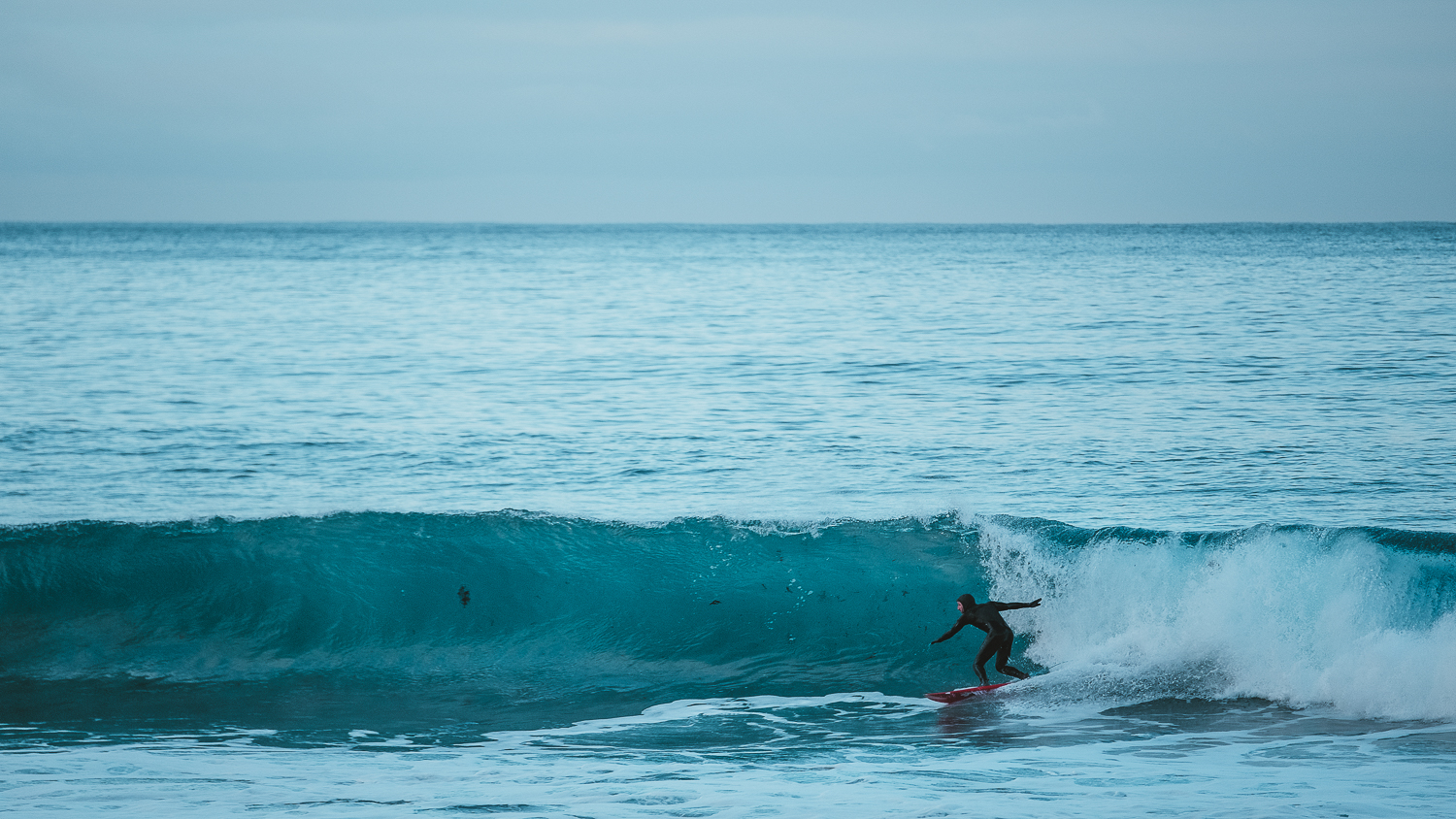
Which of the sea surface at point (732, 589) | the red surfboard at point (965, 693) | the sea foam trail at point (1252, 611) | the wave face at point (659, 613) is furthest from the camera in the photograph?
the wave face at point (659, 613)

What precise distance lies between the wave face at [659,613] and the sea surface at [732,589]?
4cm

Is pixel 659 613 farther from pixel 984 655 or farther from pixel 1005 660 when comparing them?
pixel 1005 660

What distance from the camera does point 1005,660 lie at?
989 cm

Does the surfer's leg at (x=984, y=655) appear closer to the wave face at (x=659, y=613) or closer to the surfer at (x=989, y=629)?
the surfer at (x=989, y=629)

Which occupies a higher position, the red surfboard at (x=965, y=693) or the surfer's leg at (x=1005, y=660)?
the surfer's leg at (x=1005, y=660)

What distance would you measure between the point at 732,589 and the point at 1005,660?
3608mm

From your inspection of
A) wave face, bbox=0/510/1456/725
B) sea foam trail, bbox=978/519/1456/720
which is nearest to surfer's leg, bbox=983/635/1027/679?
wave face, bbox=0/510/1456/725

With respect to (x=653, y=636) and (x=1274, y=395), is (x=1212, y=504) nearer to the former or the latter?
(x=653, y=636)

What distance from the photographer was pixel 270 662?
37.7ft

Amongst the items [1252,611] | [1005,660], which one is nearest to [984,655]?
[1005,660]

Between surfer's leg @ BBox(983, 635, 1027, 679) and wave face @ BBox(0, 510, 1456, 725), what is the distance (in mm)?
465

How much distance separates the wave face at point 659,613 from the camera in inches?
397

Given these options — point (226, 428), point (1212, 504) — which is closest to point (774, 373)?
point (226, 428)

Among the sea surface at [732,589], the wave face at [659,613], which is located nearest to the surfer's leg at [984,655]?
the sea surface at [732,589]
